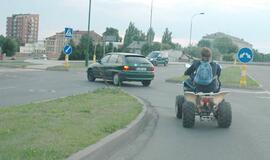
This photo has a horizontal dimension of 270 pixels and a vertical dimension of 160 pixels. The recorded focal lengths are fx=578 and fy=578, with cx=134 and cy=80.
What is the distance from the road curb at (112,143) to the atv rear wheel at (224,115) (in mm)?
1572

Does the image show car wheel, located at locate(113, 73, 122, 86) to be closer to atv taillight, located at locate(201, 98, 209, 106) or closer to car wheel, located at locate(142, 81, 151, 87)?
car wheel, located at locate(142, 81, 151, 87)

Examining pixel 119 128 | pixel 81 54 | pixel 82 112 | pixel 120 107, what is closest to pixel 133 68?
pixel 120 107

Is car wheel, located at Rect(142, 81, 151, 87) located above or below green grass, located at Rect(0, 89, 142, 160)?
below

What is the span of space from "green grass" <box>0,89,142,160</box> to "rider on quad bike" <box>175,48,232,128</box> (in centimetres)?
116

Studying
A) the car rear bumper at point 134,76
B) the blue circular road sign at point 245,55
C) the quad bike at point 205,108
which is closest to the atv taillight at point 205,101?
the quad bike at point 205,108

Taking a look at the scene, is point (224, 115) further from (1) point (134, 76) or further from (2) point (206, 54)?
(1) point (134, 76)

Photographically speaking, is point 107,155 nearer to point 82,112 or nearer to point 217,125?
point 82,112

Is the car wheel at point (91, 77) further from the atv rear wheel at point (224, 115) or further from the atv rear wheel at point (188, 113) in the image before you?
the atv rear wheel at point (188, 113)

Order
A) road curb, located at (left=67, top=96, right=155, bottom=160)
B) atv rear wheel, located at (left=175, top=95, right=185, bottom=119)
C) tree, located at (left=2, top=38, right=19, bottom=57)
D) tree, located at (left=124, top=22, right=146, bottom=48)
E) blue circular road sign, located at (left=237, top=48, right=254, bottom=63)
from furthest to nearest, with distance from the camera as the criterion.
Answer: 1. tree, located at (left=124, top=22, right=146, bottom=48)
2. tree, located at (left=2, top=38, right=19, bottom=57)
3. blue circular road sign, located at (left=237, top=48, right=254, bottom=63)
4. atv rear wheel, located at (left=175, top=95, right=185, bottom=119)
5. road curb, located at (left=67, top=96, right=155, bottom=160)

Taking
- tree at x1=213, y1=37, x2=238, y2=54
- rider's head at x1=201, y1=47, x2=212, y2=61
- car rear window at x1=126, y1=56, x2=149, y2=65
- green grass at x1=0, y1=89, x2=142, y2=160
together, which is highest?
tree at x1=213, y1=37, x2=238, y2=54

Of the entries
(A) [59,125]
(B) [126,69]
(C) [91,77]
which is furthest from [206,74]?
(C) [91,77]

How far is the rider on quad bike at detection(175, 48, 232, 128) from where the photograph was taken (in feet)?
38.2

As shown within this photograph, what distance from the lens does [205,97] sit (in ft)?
38.2

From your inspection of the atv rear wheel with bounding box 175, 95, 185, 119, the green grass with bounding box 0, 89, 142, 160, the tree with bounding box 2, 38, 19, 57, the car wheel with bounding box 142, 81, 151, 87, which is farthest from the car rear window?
the tree with bounding box 2, 38, 19, 57
